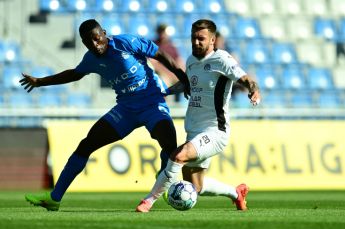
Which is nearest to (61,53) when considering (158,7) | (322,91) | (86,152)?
(158,7)

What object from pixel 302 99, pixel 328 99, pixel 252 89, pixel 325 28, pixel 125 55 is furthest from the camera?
pixel 325 28

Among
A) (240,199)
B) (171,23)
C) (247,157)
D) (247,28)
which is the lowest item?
(247,157)

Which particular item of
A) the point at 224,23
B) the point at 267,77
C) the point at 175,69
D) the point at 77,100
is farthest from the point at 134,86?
the point at 224,23

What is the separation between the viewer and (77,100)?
1872 centimetres

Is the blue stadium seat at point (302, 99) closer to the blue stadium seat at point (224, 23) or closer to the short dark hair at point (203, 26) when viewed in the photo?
the blue stadium seat at point (224, 23)

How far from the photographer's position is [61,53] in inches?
782

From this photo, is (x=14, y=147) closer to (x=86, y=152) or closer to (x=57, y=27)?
(x=57, y=27)

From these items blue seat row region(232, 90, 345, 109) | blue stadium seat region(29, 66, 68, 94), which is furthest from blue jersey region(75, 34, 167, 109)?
blue seat row region(232, 90, 345, 109)

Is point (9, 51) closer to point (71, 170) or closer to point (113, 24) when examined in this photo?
point (113, 24)

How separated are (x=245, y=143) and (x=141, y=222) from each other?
950cm

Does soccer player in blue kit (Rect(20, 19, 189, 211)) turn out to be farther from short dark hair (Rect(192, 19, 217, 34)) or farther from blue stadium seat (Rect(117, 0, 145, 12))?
blue stadium seat (Rect(117, 0, 145, 12))

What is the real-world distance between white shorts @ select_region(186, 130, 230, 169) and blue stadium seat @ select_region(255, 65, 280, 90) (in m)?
11.2

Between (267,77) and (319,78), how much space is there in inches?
56.3

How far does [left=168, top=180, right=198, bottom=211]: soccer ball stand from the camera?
8.68 meters
